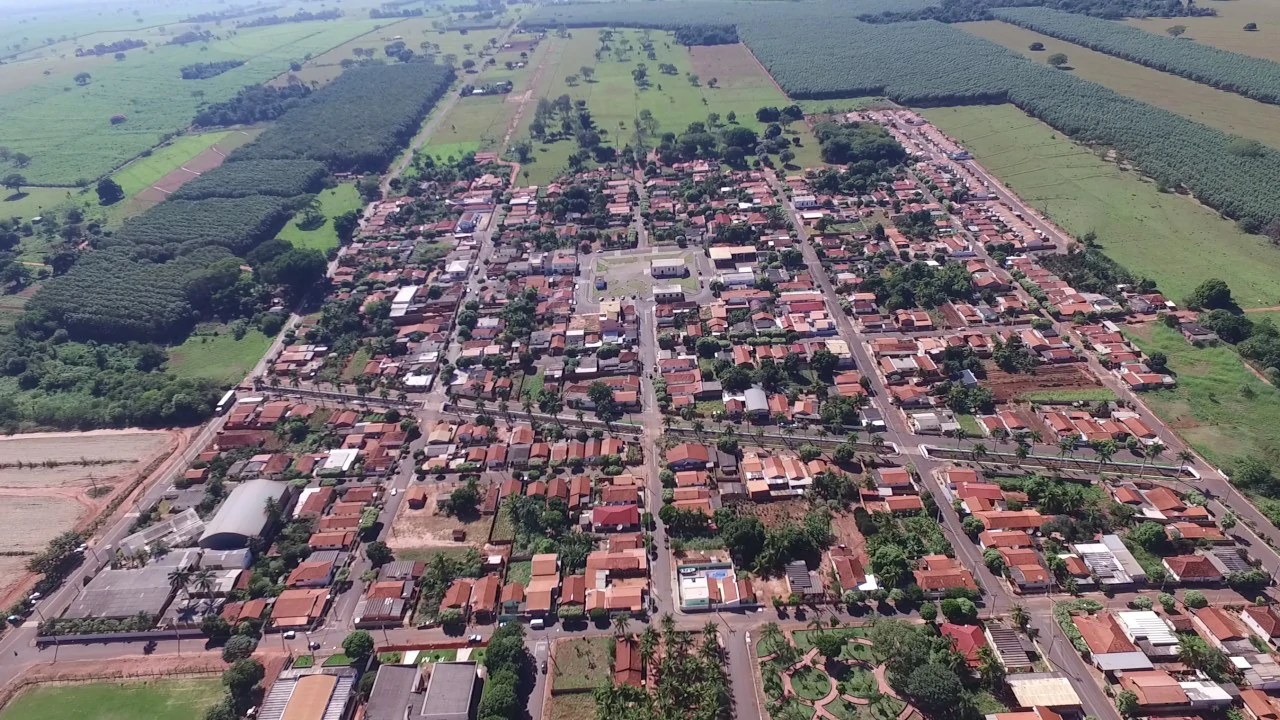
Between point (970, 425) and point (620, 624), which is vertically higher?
point (970, 425)

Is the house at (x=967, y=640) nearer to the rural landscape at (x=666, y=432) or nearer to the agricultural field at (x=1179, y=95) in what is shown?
the rural landscape at (x=666, y=432)

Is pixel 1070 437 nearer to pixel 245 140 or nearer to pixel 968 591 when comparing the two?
pixel 968 591

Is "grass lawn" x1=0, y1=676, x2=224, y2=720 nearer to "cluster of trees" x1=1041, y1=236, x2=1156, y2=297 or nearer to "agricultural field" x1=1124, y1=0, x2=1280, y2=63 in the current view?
"cluster of trees" x1=1041, y1=236, x2=1156, y2=297

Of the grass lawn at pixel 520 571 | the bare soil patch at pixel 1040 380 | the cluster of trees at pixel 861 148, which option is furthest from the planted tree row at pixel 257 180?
the bare soil patch at pixel 1040 380

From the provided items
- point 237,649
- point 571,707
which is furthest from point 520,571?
point 237,649

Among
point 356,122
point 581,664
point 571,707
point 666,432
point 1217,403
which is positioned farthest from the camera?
point 356,122

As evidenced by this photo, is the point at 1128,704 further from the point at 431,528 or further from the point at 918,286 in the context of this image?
the point at 918,286
